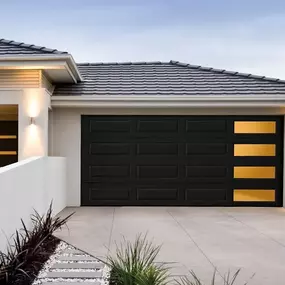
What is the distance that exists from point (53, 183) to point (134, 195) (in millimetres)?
2700

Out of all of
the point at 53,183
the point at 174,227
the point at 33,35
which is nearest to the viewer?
the point at 174,227

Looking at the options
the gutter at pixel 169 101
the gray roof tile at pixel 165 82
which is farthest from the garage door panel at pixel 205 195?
the gray roof tile at pixel 165 82

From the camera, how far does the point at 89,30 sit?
25.4 metres

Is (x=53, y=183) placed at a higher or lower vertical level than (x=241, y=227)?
higher

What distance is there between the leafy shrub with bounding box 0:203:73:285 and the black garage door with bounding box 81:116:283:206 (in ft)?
14.6

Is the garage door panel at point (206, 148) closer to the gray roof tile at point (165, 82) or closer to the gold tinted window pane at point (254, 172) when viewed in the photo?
the gold tinted window pane at point (254, 172)

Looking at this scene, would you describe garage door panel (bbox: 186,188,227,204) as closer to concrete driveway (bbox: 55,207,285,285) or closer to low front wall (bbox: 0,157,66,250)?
concrete driveway (bbox: 55,207,285,285)

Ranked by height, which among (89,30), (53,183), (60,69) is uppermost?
(89,30)

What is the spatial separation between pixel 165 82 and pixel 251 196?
419cm

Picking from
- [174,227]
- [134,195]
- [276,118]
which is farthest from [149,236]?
[276,118]

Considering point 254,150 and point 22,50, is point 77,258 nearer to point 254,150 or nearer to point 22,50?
point 22,50

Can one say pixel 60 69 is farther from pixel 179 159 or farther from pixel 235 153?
pixel 235 153

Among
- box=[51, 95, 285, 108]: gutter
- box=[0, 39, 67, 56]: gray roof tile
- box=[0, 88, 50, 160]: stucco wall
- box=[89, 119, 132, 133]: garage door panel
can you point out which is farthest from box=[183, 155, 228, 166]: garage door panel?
box=[0, 39, 67, 56]: gray roof tile

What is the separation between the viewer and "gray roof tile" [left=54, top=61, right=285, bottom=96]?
11141mm
